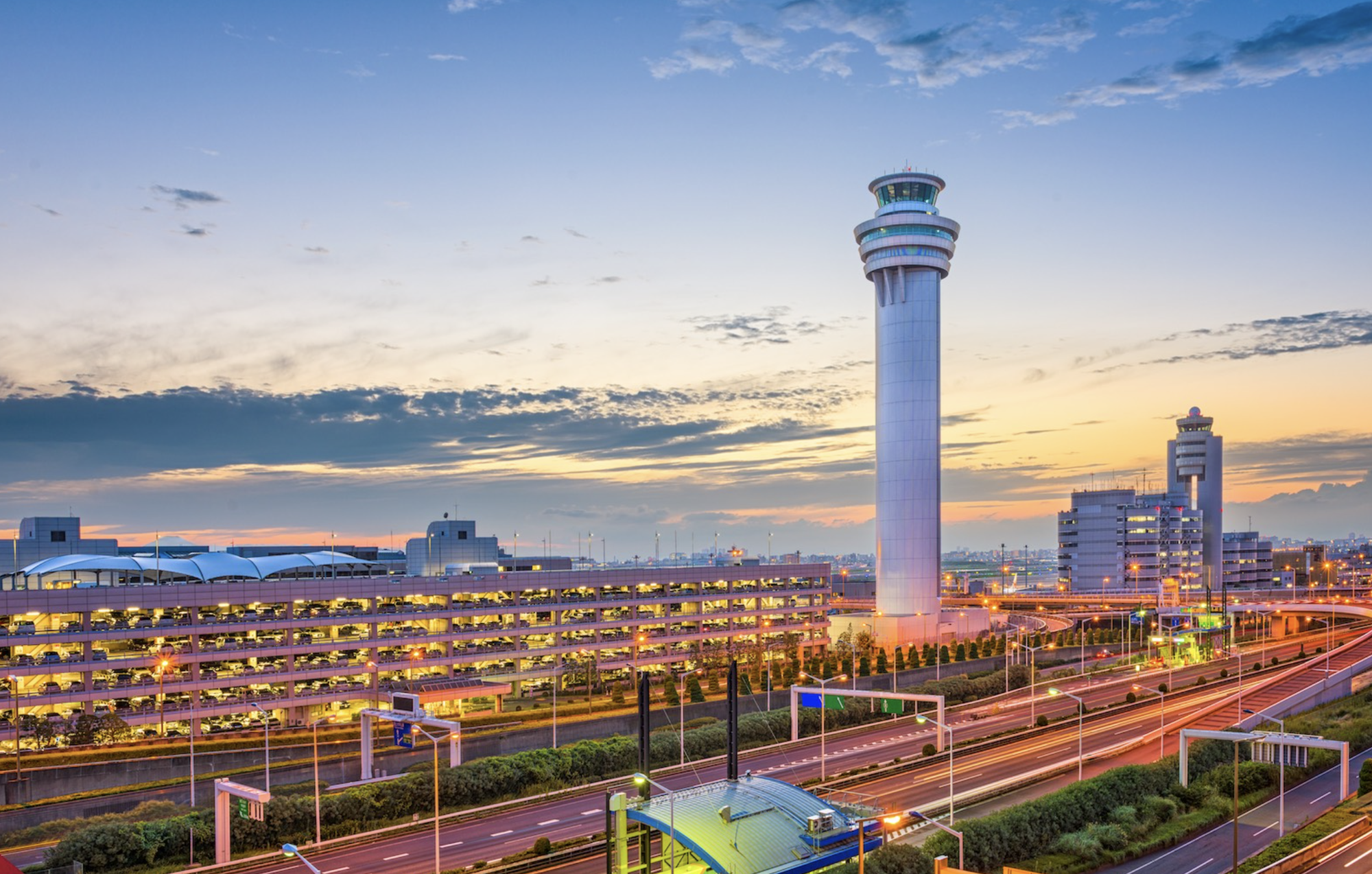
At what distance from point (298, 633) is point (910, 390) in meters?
90.9

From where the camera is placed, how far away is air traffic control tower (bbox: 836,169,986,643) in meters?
147

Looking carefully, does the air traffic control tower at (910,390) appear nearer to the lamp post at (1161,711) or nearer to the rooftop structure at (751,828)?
the lamp post at (1161,711)

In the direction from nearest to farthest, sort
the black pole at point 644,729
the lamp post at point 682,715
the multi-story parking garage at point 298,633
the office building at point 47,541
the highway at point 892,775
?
the black pole at point 644,729 → the highway at point 892,775 → the lamp post at point 682,715 → the multi-story parking garage at point 298,633 → the office building at point 47,541

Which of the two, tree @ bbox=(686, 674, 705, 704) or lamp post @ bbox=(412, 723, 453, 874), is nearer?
lamp post @ bbox=(412, 723, 453, 874)

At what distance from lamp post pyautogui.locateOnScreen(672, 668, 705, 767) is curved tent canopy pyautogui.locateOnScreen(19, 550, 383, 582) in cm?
4426

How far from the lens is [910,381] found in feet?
486

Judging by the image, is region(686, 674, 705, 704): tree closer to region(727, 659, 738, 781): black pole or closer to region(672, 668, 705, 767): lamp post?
region(672, 668, 705, 767): lamp post

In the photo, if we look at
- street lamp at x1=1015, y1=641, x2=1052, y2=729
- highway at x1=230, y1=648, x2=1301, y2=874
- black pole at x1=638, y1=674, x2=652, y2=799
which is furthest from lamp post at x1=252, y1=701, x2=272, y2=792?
→ street lamp at x1=1015, y1=641, x2=1052, y2=729

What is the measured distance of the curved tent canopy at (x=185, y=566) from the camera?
9681 cm

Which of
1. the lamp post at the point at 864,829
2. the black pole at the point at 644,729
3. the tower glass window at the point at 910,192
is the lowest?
the lamp post at the point at 864,829

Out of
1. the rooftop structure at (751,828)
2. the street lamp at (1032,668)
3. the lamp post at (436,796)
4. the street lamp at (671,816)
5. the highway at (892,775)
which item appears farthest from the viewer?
the street lamp at (1032,668)

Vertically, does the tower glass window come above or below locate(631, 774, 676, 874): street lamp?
above

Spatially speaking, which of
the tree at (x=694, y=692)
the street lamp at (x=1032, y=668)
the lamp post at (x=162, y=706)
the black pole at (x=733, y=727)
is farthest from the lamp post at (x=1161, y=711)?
the lamp post at (x=162, y=706)

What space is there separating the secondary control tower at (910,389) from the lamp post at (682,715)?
3770 cm
